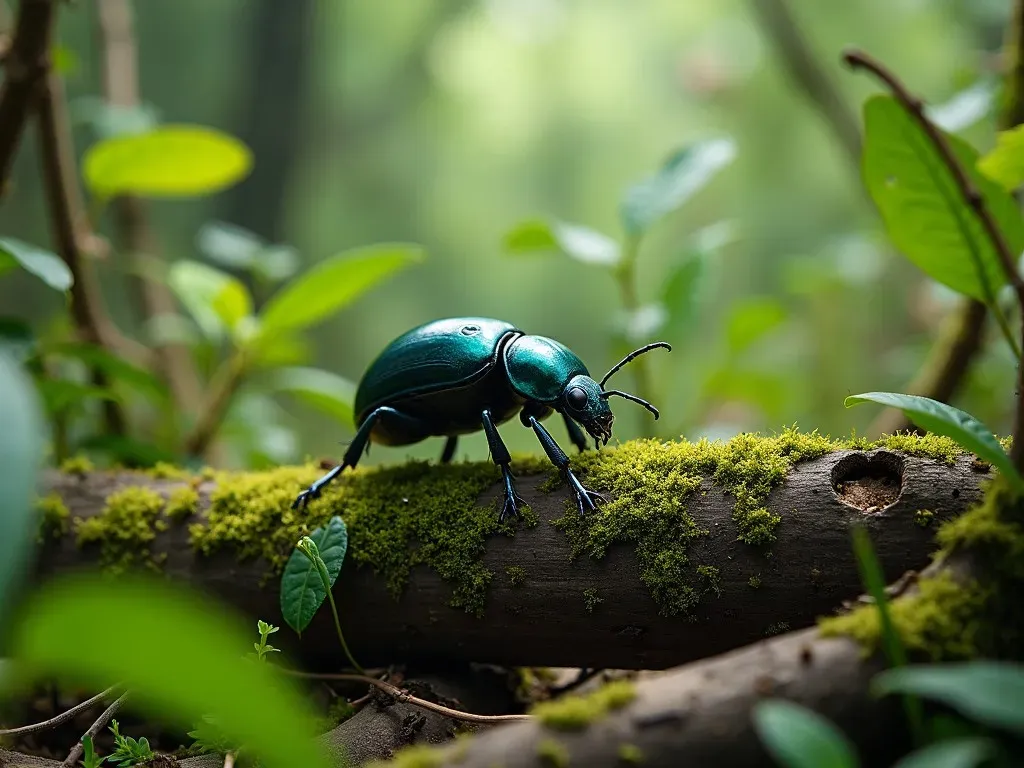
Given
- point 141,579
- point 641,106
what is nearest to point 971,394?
point 141,579

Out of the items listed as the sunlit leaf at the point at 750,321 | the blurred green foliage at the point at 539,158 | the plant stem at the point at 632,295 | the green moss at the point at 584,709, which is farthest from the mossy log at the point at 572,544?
the blurred green foliage at the point at 539,158

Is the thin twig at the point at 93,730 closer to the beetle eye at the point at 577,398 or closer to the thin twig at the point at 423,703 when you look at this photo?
the thin twig at the point at 423,703

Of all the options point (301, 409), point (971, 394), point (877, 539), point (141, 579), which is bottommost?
point (301, 409)

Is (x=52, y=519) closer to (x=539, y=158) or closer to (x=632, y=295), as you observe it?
(x=632, y=295)

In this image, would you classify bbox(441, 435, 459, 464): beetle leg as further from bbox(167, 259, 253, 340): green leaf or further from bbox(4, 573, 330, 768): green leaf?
bbox(4, 573, 330, 768): green leaf

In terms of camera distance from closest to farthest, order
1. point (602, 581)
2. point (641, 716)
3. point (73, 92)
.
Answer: point (641, 716) < point (602, 581) < point (73, 92)

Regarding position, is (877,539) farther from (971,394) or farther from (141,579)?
(971,394)
